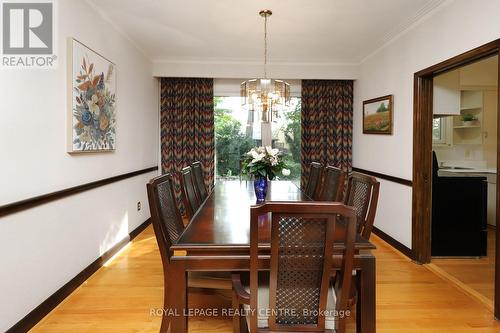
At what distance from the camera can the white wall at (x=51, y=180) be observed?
2.01 metres

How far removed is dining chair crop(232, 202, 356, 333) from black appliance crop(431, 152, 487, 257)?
2664 millimetres

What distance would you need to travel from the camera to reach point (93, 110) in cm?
305

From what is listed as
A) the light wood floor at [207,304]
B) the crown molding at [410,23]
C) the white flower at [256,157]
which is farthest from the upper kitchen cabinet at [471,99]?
the white flower at [256,157]

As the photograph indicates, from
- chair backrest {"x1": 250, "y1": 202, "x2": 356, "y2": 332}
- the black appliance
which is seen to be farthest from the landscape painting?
chair backrest {"x1": 250, "y1": 202, "x2": 356, "y2": 332}

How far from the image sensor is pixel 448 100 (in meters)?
3.82

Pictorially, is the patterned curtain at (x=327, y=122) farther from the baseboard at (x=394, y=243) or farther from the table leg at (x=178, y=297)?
the table leg at (x=178, y=297)

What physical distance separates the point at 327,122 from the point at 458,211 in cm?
245

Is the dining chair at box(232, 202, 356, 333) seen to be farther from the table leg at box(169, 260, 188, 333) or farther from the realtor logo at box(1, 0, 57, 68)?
the realtor logo at box(1, 0, 57, 68)

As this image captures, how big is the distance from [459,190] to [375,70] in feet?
6.43

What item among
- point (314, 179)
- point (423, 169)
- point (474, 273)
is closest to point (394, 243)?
point (474, 273)

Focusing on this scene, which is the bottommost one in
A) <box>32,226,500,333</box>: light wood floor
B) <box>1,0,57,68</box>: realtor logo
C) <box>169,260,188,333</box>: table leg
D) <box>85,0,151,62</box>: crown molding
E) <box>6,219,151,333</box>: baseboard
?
<box>32,226,500,333</box>: light wood floor

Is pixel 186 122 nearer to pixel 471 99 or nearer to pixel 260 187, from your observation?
pixel 260 187

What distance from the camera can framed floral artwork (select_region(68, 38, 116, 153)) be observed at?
2.69m

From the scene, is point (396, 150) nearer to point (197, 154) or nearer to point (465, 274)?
point (465, 274)
